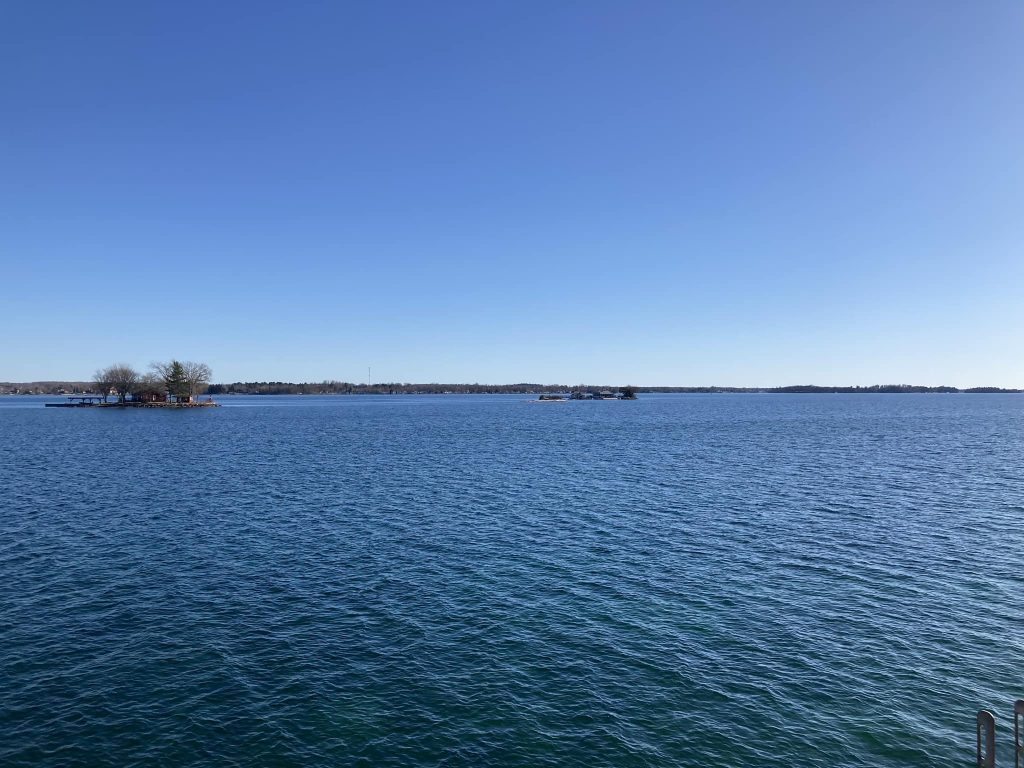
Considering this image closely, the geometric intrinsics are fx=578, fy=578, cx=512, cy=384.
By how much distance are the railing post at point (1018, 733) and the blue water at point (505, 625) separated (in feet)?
3.75

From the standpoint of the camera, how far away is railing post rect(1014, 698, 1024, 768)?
15266 mm

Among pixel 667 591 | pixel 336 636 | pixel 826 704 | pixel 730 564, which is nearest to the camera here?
pixel 826 704

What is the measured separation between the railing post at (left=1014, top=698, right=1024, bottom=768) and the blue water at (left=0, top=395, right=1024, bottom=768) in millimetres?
1144

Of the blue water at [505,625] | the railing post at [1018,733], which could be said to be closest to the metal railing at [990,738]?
the railing post at [1018,733]

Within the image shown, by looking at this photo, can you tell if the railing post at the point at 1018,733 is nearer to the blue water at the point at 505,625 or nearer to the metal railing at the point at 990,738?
the metal railing at the point at 990,738

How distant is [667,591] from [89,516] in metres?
43.4

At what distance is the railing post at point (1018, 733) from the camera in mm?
15266

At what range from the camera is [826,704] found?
19500 millimetres

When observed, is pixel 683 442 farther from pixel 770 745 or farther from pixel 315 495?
pixel 770 745

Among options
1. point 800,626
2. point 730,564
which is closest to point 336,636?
point 800,626

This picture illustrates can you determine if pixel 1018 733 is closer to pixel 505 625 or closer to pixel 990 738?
pixel 990 738

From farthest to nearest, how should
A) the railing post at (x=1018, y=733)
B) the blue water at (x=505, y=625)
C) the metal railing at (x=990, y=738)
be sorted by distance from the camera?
the blue water at (x=505, y=625), the railing post at (x=1018, y=733), the metal railing at (x=990, y=738)

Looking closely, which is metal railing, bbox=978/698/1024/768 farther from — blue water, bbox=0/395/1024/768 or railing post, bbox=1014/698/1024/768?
blue water, bbox=0/395/1024/768

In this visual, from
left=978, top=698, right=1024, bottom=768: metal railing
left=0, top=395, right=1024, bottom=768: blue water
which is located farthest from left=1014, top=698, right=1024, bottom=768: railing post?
left=0, top=395, right=1024, bottom=768: blue water
